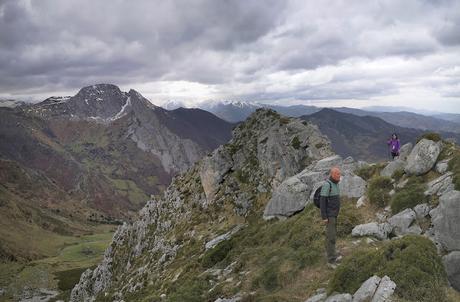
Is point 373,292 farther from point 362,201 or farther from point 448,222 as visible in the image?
point 362,201

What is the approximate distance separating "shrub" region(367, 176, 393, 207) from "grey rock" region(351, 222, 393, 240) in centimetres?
427

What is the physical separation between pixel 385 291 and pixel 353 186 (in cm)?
1856

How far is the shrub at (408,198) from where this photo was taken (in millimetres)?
26797

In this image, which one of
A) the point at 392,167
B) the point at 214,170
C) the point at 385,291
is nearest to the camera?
the point at 385,291

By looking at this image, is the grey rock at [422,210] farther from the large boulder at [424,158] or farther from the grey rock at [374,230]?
the large boulder at [424,158]

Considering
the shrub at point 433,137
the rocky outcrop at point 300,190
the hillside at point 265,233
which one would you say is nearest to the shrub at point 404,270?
the hillside at point 265,233

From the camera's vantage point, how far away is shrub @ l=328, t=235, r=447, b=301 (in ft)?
54.2

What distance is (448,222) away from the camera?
21875 mm

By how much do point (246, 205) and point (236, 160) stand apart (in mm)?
15566

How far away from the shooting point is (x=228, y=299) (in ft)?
83.4

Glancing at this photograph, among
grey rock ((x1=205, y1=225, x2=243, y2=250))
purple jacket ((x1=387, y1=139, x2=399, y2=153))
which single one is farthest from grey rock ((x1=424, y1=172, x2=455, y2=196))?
grey rock ((x1=205, y1=225, x2=243, y2=250))

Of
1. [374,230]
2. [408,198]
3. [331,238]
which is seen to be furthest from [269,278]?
[408,198]

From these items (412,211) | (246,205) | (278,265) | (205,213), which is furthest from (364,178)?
(205,213)

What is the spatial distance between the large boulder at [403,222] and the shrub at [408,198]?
1.00m
